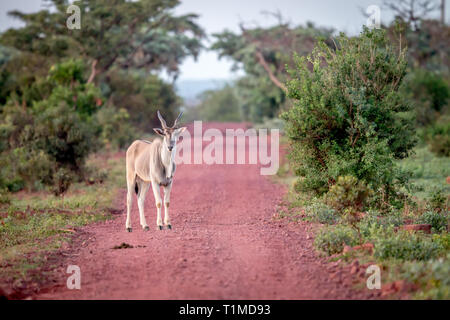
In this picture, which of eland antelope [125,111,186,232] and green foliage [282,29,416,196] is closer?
eland antelope [125,111,186,232]

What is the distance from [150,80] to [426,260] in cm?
3276

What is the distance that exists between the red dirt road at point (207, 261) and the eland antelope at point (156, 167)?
17.9 inches

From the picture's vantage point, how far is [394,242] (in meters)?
8.00

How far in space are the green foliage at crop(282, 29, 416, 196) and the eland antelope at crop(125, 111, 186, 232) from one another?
2.69m

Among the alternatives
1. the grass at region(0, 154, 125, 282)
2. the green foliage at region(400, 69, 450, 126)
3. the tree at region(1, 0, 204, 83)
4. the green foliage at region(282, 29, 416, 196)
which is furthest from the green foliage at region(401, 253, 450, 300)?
the tree at region(1, 0, 204, 83)

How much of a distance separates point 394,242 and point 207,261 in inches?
103

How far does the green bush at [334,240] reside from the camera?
8.55 metres

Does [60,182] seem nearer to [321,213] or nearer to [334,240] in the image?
[321,213]

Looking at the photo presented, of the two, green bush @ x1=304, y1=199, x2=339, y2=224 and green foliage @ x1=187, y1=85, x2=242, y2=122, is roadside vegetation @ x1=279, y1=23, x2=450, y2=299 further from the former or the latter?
green foliage @ x1=187, y1=85, x2=242, y2=122

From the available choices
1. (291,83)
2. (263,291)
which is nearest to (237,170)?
(291,83)

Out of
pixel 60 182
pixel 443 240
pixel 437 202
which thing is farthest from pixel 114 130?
pixel 443 240

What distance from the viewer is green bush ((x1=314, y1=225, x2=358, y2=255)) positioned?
8.55 meters

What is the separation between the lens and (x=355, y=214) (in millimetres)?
9695
